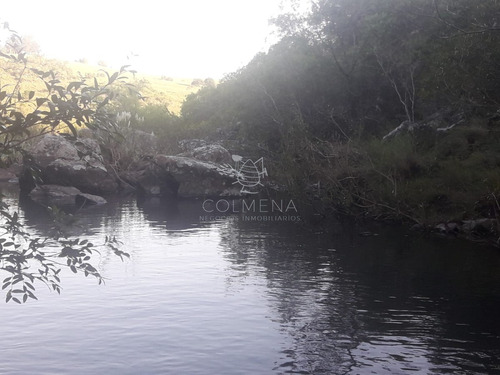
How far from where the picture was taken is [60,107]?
499 cm

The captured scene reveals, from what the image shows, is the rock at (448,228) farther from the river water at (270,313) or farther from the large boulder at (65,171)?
the large boulder at (65,171)

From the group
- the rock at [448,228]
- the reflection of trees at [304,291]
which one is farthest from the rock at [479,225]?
the reflection of trees at [304,291]

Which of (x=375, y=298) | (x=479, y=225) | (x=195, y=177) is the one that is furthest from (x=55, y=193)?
(x=375, y=298)

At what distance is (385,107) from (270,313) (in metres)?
25.1

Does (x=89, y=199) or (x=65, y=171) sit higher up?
(x=65, y=171)

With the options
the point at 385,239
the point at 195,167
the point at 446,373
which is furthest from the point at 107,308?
the point at 195,167
